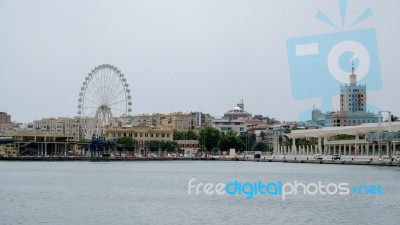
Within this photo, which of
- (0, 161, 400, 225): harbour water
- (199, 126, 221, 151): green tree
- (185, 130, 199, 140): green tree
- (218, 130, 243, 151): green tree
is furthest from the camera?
(185, 130, 199, 140): green tree

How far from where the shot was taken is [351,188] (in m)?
59.4

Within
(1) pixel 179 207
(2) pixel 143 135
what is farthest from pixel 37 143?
(1) pixel 179 207

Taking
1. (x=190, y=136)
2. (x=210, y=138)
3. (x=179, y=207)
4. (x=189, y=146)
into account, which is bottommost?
(x=179, y=207)

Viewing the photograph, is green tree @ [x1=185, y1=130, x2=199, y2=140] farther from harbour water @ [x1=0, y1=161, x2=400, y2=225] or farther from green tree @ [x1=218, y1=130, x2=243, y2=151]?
harbour water @ [x1=0, y1=161, x2=400, y2=225]

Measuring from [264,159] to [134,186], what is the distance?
79.7 meters

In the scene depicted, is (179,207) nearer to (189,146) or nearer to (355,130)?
(355,130)

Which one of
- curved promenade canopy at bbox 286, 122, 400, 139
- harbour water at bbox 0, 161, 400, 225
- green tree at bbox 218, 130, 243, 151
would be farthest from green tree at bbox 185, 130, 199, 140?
harbour water at bbox 0, 161, 400, 225

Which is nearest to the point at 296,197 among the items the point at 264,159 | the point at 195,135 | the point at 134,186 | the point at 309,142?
the point at 134,186

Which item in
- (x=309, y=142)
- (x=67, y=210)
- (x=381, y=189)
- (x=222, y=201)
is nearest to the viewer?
(x=67, y=210)

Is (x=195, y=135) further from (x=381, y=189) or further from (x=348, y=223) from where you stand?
(x=348, y=223)

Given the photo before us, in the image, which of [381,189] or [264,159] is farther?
[264,159]

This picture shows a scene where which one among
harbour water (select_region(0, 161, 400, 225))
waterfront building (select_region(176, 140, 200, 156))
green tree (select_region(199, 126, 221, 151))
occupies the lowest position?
harbour water (select_region(0, 161, 400, 225))

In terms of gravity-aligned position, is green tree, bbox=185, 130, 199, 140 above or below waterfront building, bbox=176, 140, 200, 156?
above

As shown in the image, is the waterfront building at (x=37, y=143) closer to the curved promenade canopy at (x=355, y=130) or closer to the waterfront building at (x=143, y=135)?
the waterfront building at (x=143, y=135)
